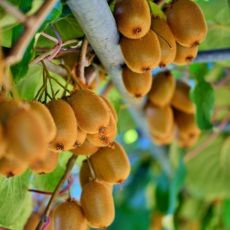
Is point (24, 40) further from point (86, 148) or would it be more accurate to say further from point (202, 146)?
point (202, 146)

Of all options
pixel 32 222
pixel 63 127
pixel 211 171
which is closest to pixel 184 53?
pixel 63 127

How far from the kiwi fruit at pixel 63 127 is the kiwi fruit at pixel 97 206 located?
0.44ft

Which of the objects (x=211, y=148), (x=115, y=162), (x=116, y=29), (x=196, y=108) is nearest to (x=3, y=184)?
(x=115, y=162)

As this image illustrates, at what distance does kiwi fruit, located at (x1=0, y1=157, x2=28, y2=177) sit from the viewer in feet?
1.89

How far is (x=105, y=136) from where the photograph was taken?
78cm

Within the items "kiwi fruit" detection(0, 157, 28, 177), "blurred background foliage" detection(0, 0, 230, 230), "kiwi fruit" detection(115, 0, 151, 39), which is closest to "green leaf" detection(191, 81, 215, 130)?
"blurred background foliage" detection(0, 0, 230, 230)

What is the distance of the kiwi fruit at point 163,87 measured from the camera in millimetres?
1233

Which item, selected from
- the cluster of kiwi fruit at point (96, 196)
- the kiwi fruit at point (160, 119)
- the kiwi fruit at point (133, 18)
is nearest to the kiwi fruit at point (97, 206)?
the cluster of kiwi fruit at point (96, 196)

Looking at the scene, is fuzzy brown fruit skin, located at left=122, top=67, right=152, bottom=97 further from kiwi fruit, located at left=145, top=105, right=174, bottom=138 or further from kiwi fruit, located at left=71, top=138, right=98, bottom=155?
kiwi fruit, located at left=145, top=105, right=174, bottom=138

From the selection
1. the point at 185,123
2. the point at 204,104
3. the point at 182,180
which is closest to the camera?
the point at 204,104

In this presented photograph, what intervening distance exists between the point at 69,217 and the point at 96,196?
46 mm

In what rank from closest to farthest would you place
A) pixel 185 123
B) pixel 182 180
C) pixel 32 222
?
pixel 32 222
pixel 185 123
pixel 182 180

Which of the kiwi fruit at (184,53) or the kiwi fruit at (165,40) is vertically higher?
the kiwi fruit at (165,40)

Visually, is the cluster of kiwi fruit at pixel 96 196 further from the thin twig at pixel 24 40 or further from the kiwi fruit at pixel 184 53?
the thin twig at pixel 24 40
